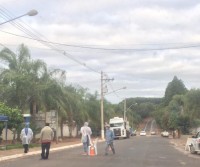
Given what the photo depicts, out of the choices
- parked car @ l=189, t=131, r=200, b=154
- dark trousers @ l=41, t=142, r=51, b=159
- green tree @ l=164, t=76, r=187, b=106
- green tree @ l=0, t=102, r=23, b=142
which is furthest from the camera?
green tree @ l=164, t=76, r=187, b=106

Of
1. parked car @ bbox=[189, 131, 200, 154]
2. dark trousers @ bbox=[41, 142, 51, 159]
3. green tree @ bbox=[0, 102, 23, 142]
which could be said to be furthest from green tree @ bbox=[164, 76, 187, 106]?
dark trousers @ bbox=[41, 142, 51, 159]

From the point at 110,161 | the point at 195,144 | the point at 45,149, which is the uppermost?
the point at 195,144

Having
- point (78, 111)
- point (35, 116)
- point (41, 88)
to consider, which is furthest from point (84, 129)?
point (78, 111)

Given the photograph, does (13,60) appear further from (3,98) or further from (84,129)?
(84,129)

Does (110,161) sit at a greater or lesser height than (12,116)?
lesser

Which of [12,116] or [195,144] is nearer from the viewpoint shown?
[195,144]

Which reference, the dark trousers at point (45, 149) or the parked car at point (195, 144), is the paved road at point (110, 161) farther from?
the parked car at point (195, 144)

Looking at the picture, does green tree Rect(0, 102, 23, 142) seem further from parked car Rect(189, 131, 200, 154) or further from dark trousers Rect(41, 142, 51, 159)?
parked car Rect(189, 131, 200, 154)

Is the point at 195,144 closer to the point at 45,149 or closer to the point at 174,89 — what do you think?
the point at 45,149

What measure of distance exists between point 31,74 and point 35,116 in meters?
4.32

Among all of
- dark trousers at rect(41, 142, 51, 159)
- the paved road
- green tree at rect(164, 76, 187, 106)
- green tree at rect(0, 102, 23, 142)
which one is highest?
green tree at rect(164, 76, 187, 106)

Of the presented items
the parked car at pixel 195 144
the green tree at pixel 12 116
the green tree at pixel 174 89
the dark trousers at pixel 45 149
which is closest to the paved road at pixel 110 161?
the dark trousers at pixel 45 149

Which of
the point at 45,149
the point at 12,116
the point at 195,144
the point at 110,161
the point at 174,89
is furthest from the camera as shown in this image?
the point at 174,89

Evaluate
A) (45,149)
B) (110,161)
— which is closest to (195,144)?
(110,161)
